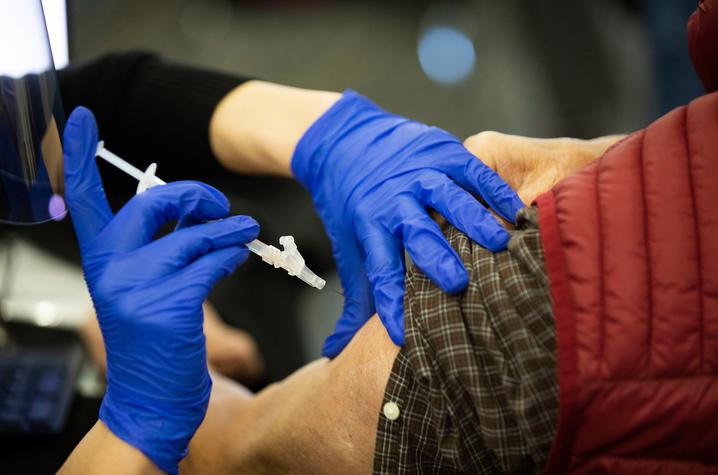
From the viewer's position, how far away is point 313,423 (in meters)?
0.92

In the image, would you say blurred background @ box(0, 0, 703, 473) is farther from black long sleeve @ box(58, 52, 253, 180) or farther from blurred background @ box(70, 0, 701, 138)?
black long sleeve @ box(58, 52, 253, 180)

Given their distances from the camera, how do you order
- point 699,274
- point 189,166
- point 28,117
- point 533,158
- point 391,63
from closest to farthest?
point 699,274, point 28,117, point 533,158, point 189,166, point 391,63

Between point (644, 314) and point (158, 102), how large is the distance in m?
1.12

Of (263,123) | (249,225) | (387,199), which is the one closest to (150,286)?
(249,225)

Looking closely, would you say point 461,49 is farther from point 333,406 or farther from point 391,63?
point 333,406

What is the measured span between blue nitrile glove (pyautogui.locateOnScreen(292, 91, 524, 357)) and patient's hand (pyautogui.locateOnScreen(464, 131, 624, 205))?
0.17ft

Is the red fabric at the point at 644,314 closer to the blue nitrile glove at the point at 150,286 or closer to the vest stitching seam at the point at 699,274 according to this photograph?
the vest stitching seam at the point at 699,274

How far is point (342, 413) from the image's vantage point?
0.89 metres

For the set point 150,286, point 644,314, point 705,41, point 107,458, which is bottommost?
point 107,458

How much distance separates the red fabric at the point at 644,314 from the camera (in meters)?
0.71

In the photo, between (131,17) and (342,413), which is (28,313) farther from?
(131,17)

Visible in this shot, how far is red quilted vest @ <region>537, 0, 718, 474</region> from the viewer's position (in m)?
0.71

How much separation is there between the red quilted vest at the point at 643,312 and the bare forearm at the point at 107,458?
1.89 ft

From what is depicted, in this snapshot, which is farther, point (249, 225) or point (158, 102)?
point (158, 102)
